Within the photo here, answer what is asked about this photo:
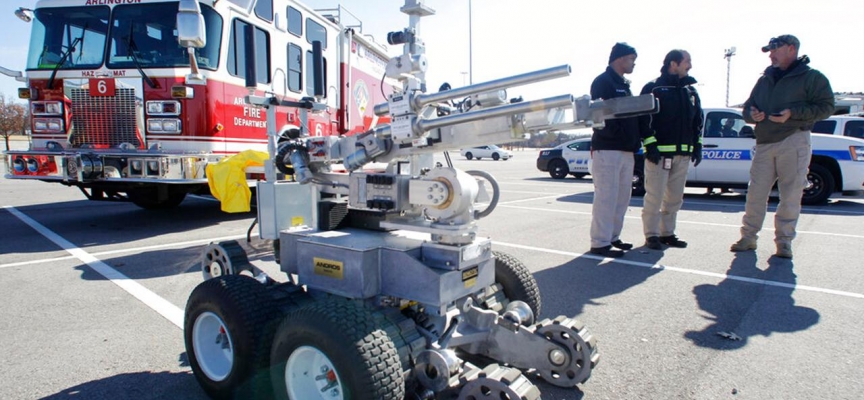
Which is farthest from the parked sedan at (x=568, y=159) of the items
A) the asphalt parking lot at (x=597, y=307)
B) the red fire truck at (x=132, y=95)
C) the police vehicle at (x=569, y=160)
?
the red fire truck at (x=132, y=95)

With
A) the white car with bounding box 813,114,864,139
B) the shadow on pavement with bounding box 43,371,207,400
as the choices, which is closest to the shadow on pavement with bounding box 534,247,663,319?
the shadow on pavement with bounding box 43,371,207,400

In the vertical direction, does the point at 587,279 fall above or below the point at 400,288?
below

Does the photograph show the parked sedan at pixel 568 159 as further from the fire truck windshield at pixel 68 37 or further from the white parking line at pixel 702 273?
the fire truck windshield at pixel 68 37

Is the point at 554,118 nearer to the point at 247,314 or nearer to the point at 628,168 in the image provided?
the point at 247,314

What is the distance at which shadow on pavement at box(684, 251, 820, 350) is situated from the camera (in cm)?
343

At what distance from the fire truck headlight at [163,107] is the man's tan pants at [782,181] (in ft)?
23.0

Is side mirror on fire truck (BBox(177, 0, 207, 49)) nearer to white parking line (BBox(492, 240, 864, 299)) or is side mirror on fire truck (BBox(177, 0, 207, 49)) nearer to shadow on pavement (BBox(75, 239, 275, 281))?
shadow on pavement (BBox(75, 239, 275, 281))

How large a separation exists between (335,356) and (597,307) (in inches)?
98.3

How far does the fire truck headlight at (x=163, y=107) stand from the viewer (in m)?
6.86

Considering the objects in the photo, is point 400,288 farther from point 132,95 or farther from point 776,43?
point 132,95

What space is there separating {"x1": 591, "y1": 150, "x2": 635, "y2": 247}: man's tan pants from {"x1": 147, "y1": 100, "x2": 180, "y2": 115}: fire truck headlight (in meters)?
5.25

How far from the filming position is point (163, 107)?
6887 mm

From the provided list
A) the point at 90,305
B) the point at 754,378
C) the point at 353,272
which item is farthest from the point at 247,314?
the point at 754,378

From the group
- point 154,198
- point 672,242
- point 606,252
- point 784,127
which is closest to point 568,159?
point 672,242
